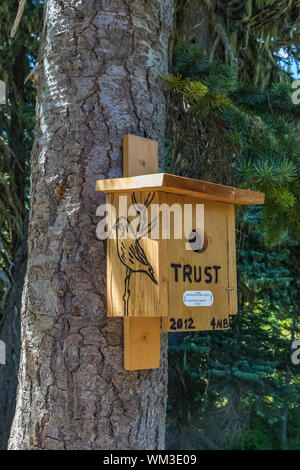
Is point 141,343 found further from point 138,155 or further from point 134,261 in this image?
point 138,155

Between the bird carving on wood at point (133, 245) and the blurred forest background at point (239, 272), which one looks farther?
the blurred forest background at point (239, 272)

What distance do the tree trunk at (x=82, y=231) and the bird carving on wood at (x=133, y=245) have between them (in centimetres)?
9

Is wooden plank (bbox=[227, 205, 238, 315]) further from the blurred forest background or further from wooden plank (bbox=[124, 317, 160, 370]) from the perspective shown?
the blurred forest background

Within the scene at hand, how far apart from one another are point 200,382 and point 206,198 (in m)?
3.21

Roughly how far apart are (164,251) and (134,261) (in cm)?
10

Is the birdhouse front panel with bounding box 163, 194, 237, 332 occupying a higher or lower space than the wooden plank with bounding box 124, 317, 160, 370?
higher

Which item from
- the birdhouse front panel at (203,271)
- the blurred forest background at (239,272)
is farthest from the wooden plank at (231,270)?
the blurred forest background at (239,272)

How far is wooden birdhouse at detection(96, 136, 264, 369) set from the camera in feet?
5.32

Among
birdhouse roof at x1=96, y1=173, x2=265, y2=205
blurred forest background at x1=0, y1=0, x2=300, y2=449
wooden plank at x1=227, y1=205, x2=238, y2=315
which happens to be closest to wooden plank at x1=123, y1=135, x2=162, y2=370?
birdhouse roof at x1=96, y1=173, x2=265, y2=205

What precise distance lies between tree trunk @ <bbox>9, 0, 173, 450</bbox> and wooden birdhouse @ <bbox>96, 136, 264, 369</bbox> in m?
0.07

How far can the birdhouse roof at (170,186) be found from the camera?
1.56 meters

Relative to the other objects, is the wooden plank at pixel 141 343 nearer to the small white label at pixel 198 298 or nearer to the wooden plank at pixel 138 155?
the small white label at pixel 198 298

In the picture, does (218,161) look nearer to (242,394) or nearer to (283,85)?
(283,85)
